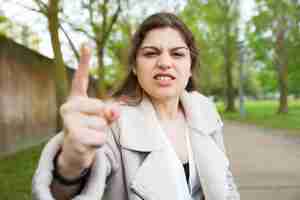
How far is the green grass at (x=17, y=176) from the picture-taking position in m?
4.25

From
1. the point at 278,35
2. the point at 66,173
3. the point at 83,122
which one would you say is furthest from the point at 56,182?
the point at 278,35

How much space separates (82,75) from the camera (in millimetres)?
1116

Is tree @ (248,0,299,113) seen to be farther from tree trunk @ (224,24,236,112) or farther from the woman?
the woman

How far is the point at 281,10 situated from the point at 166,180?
1691cm

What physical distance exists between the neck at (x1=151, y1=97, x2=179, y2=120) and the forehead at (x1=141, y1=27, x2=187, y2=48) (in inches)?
11.3

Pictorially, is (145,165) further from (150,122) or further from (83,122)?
(83,122)

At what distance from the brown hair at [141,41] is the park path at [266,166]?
9.89 feet

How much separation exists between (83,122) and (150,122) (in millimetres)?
543

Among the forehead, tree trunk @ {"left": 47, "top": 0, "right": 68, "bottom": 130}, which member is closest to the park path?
the forehead

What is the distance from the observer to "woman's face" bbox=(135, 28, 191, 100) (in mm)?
1554

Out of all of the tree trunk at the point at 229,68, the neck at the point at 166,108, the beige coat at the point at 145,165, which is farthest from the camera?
the tree trunk at the point at 229,68

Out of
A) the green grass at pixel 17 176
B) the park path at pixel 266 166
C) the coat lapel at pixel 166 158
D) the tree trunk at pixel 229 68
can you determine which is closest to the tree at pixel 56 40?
the green grass at pixel 17 176

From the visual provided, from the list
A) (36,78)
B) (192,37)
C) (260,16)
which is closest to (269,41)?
(260,16)

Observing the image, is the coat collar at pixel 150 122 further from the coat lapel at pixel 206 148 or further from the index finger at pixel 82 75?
the index finger at pixel 82 75
